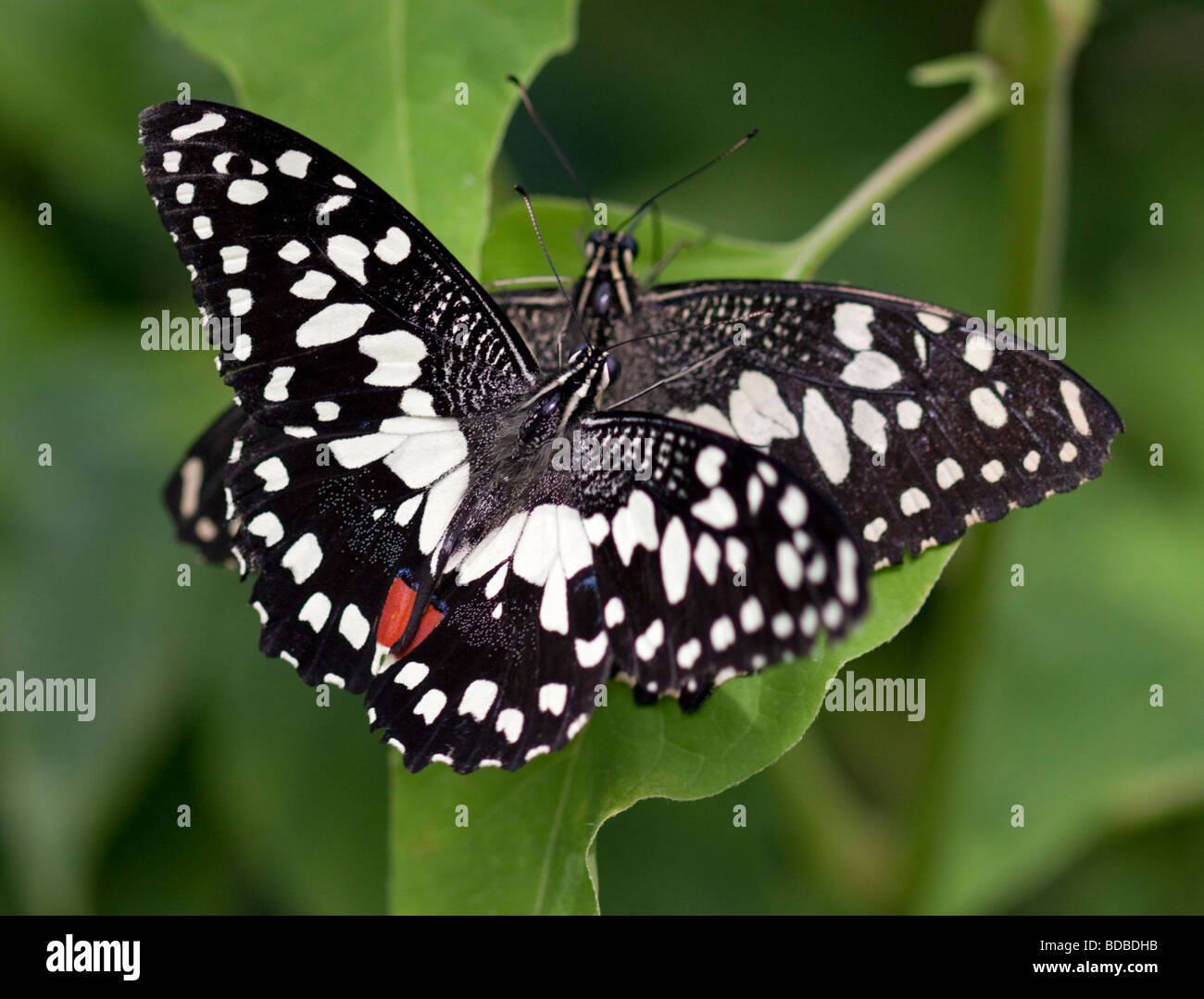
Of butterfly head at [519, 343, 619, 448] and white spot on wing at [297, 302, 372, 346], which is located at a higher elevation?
white spot on wing at [297, 302, 372, 346]

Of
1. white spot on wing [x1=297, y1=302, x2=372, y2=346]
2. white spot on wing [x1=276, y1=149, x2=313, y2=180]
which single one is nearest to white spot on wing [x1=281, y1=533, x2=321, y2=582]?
white spot on wing [x1=297, y1=302, x2=372, y2=346]

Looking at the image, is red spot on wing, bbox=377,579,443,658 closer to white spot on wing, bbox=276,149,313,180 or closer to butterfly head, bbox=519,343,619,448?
butterfly head, bbox=519,343,619,448

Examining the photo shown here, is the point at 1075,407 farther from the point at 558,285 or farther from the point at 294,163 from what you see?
the point at 294,163

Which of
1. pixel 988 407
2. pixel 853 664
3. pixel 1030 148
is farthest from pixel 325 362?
pixel 853 664

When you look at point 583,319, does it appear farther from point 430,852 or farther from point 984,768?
point 984,768

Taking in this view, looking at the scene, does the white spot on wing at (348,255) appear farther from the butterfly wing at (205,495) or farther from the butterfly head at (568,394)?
the butterfly wing at (205,495)
